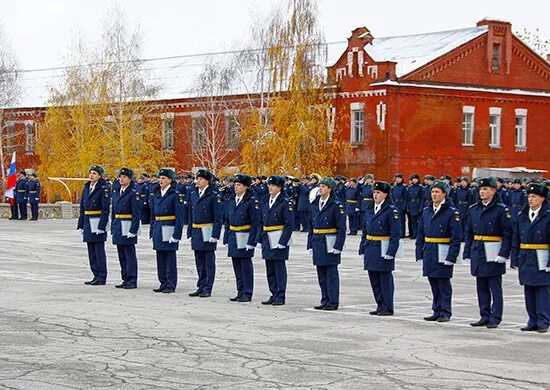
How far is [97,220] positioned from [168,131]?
1751 inches

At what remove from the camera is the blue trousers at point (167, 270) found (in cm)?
1919

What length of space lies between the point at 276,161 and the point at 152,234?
109 feet

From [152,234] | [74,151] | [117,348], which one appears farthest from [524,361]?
[74,151]

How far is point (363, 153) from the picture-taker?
176 ft

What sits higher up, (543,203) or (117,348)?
(543,203)

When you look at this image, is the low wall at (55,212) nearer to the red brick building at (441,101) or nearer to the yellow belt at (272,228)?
the red brick building at (441,101)

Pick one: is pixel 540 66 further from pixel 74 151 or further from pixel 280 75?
pixel 74 151

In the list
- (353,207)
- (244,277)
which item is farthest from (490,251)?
(353,207)

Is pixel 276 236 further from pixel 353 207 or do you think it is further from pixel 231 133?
pixel 231 133

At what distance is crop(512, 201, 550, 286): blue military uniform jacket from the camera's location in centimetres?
1482

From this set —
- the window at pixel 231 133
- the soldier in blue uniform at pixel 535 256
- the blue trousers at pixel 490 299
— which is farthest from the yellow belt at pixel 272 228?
the window at pixel 231 133

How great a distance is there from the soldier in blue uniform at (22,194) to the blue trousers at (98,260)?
27.3 m

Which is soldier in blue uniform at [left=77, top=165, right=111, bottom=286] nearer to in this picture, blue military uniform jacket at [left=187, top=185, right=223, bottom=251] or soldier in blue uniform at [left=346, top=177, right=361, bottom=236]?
blue military uniform jacket at [left=187, top=185, right=223, bottom=251]

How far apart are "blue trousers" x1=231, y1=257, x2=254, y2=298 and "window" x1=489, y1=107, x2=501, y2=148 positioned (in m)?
39.5
